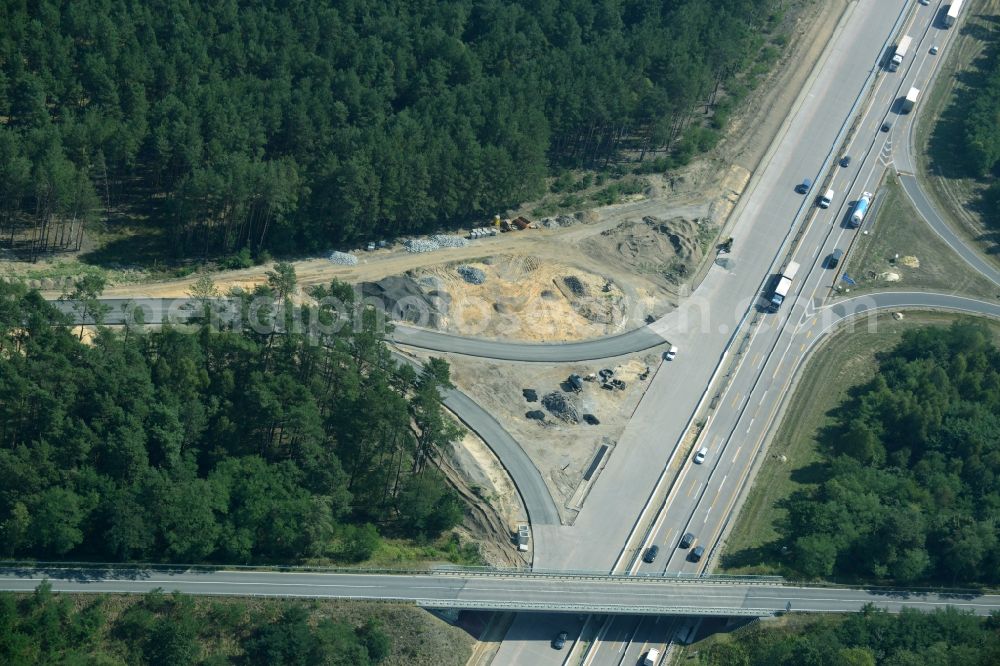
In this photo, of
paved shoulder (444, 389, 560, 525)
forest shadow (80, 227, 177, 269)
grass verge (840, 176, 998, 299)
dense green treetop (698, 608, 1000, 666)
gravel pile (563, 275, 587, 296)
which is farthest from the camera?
grass verge (840, 176, 998, 299)

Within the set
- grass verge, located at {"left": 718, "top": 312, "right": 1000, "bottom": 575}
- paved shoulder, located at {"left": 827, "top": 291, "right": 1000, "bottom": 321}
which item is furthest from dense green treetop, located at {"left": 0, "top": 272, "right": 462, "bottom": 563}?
paved shoulder, located at {"left": 827, "top": 291, "right": 1000, "bottom": 321}

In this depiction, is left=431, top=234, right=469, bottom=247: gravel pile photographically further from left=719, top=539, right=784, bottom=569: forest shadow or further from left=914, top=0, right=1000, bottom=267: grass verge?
left=914, top=0, right=1000, bottom=267: grass verge

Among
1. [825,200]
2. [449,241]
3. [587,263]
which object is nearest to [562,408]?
[587,263]

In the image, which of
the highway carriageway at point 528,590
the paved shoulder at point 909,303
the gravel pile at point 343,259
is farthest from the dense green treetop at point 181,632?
the paved shoulder at point 909,303

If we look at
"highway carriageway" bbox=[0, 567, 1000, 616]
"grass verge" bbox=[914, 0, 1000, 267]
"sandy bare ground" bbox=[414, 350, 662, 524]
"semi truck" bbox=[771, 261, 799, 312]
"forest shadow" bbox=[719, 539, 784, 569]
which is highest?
"grass verge" bbox=[914, 0, 1000, 267]

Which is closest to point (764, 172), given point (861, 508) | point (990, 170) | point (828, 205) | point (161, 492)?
point (828, 205)

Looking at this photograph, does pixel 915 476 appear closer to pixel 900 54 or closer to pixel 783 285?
pixel 783 285
